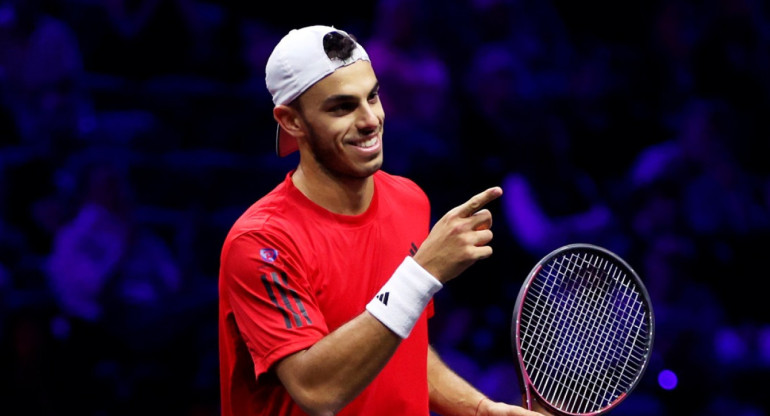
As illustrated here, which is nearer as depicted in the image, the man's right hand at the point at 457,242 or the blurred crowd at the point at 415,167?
the man's right hand at the point at 457,242

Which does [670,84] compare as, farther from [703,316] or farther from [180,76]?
[180,76]

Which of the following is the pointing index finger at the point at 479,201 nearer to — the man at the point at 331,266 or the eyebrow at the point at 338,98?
the man at the point at 331,266

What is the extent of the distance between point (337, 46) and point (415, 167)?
2154mm

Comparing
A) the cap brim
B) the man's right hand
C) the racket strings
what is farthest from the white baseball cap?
the racket strings

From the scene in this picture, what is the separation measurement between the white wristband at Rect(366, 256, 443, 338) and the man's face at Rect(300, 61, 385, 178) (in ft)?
1.08

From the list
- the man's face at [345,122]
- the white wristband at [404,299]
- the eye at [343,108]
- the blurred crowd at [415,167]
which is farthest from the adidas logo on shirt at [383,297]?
the blurred crowd at [415,167]

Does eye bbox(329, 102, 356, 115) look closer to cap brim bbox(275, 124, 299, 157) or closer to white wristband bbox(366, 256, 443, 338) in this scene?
cap brim bbox(275, 124, 299, 157)

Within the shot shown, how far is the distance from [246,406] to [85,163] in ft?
7.71

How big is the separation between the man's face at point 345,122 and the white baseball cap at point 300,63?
2 cm

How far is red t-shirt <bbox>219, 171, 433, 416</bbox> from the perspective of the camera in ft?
7.18

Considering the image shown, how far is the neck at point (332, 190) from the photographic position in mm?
2383

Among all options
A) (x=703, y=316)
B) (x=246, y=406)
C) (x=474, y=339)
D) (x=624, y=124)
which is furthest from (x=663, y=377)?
(x=246, y=406)

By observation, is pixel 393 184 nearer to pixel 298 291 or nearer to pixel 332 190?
pixel 332 190

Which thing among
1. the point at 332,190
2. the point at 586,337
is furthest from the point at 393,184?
the point at 586,337
